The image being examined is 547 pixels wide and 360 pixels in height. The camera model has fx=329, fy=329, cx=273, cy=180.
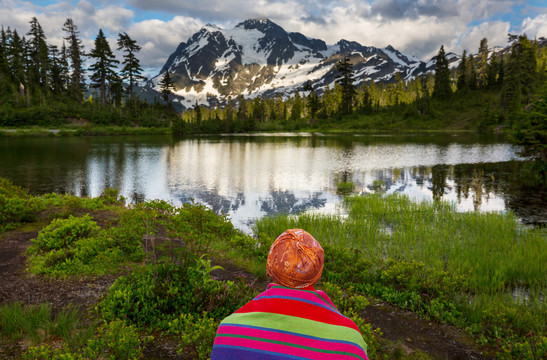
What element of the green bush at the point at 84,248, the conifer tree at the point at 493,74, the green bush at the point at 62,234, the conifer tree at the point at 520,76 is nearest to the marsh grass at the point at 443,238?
the green bush at the point at 84,248

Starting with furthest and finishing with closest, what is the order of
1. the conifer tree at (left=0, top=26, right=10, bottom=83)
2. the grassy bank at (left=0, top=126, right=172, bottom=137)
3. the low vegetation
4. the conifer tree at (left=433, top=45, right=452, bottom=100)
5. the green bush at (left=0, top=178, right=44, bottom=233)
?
the conifer tree at (left=433, top=45, right=452, bottom=100) → the conifer tree at (left=0, top=26, right=10, bottom=83) → the grassy bank at (left=0, top=126, right=172, bottom=137) → the green bush at (left=0, top=178, right=44, bottom=233) → the low vegetation

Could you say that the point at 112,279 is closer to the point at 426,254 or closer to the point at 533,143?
the point at 426,254

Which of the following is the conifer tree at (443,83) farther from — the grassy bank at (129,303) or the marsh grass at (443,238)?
the grassy bank at (129,303)

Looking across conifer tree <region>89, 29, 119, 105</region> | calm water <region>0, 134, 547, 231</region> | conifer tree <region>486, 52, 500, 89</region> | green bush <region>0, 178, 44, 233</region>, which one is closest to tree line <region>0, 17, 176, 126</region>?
conifer tree <region>89, 29, 119, 105</region>

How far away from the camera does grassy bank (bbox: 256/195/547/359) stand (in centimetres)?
590

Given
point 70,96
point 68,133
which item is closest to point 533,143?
point 68,133

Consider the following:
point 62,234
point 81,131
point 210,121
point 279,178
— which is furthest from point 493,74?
point 62,234

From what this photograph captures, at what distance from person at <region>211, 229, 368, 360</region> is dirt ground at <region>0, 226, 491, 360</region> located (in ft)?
11.2

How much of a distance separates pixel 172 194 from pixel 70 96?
88.9 m

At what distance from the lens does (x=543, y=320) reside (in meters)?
5.96

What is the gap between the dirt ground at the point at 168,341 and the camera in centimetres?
512

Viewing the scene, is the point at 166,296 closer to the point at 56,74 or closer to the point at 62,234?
the point at 62,234

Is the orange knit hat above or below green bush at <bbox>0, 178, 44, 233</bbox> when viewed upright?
above

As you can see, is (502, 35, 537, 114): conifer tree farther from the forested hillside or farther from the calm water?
the calm water
